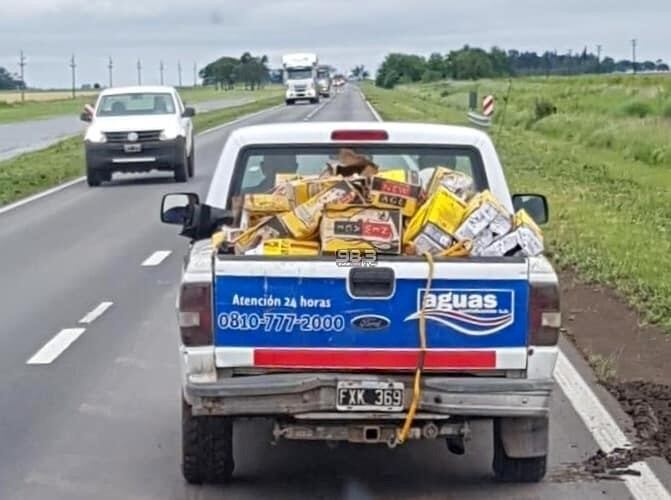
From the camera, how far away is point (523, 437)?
7.04 m

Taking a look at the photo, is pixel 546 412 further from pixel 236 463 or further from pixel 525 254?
pixel 236 463

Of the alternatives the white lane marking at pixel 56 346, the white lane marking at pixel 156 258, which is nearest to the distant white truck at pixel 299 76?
the white lane marking at pixel 156 258

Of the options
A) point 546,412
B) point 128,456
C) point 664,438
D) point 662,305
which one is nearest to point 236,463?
point 128,456

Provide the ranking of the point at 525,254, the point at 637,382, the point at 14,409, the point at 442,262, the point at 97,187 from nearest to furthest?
1. the point at 442,262
2. the point at 525,254
3. the point at 14,409
4. the point at 637,382
5. the point at 97,187

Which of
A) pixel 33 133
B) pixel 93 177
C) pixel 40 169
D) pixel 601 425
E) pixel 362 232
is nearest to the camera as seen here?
pixel 362 232

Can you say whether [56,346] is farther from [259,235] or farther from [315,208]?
[315,208]

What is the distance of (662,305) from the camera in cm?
1238

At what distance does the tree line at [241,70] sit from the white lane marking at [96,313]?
175 m

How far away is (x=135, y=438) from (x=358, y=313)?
2218 mm

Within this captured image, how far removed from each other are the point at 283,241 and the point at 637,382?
3536 mm

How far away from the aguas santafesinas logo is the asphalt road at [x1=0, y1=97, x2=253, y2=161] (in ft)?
109

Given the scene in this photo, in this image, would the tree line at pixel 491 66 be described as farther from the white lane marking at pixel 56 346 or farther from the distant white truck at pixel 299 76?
the white lane marking at pixel 56 346

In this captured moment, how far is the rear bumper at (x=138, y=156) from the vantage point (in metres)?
28.6

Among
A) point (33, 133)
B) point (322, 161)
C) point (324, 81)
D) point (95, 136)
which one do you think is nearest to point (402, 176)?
point (322, 161)
